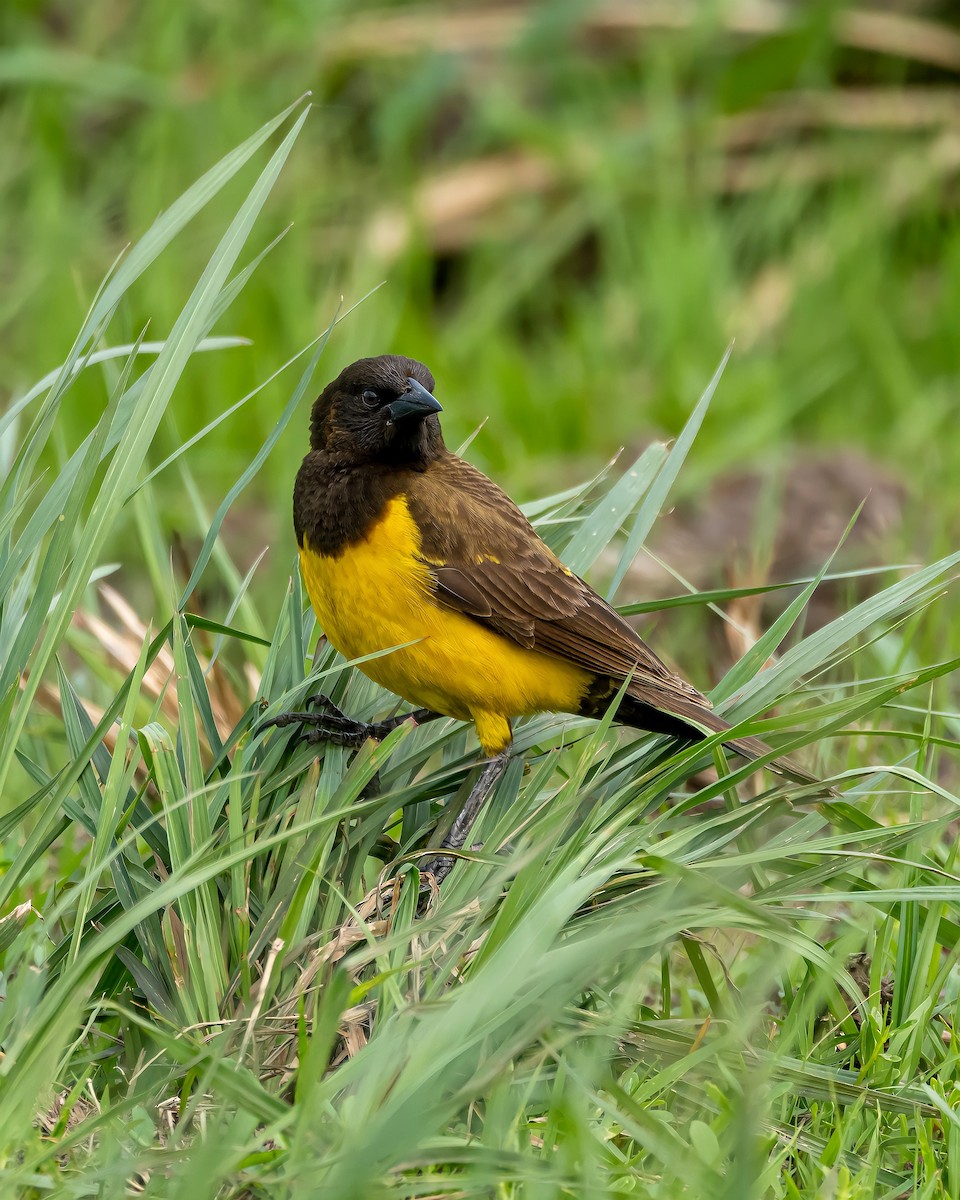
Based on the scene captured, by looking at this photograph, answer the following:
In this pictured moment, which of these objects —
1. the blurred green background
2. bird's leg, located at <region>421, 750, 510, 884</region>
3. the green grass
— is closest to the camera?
the green grass

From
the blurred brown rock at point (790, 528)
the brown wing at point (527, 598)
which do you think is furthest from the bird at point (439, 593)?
the blurred brown rock at point (790, 528)

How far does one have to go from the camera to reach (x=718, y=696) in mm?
3336

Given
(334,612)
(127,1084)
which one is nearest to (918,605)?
(334,612)

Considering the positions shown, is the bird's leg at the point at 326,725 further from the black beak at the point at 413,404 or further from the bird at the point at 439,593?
the black beak at the point at 413,404

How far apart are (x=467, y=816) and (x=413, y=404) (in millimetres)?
985

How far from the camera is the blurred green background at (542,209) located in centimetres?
721

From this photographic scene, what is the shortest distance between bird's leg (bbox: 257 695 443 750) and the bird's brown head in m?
0.61

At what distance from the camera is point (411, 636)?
3367 mm

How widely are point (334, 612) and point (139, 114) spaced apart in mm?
6512

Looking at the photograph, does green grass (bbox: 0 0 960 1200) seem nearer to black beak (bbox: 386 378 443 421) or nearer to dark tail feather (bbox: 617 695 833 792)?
dark tail feather (bbox: 617 695 833 792)

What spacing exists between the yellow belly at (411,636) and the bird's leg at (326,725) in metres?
0.11

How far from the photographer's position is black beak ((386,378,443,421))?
351 centimetres

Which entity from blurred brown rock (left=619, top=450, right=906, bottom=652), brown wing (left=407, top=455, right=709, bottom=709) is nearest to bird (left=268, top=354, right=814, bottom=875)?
brown wing (left=407, top=455, right=709, bottom=709)

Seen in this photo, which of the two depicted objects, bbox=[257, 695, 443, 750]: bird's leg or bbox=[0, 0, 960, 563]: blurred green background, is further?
bbox=[0, 0, 960, 563]: blurred green background
